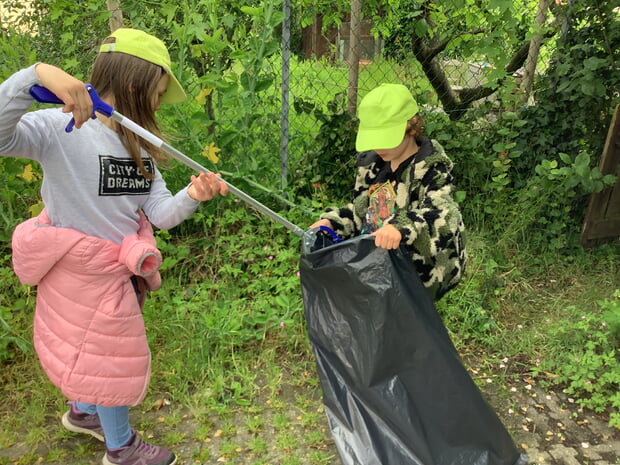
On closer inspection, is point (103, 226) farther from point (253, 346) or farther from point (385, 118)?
point (253, 346)

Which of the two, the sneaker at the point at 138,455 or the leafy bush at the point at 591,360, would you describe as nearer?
the sneaker at the point at 138,455

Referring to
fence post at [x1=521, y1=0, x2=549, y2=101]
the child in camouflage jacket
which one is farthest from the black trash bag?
fence post at [x1=521, y1=0, x2=549, y2=101]

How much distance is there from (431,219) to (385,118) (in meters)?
0.37

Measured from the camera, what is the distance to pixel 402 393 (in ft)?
5.23

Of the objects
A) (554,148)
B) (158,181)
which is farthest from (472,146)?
(158,181)

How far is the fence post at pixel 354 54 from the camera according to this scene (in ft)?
11.0

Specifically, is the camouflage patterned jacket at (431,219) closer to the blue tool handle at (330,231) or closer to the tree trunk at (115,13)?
the blue tool handle at (330,231)

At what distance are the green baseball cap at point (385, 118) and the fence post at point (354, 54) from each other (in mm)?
1829

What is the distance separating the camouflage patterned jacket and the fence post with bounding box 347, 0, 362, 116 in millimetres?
1800

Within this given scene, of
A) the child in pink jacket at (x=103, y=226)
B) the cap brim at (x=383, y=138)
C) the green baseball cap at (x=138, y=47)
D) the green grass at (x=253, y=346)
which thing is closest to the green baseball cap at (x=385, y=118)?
the cap brim at (x=383, y=138)

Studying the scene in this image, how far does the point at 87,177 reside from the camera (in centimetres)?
146

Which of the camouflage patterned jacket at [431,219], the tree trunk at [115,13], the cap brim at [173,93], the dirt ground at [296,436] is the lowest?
the dirt ground at [296,436]

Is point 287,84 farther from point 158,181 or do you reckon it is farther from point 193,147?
point 158,181

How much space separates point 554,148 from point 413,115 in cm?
209
